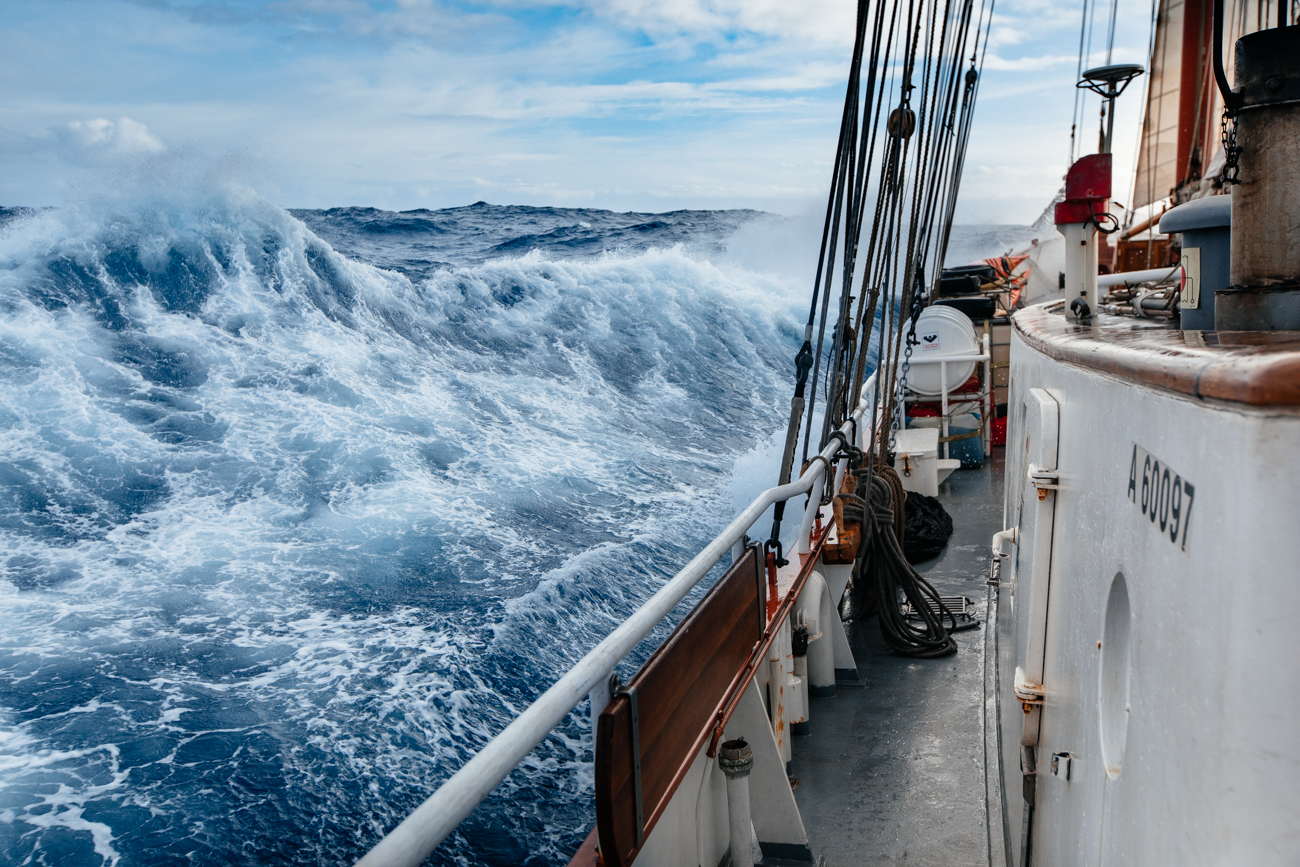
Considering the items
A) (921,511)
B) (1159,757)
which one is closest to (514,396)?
(921,511)

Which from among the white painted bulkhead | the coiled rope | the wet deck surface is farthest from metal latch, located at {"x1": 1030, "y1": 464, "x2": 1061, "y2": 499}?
the coiled rope

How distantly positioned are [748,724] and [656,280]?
686 inches

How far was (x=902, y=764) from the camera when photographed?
3.44 meters

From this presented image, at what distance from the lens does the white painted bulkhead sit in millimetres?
697

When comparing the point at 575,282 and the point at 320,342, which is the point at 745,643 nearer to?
the point at 320,342

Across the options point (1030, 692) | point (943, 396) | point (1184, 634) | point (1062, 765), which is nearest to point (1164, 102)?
point (943, 396)

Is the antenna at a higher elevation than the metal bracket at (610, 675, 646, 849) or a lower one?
higher

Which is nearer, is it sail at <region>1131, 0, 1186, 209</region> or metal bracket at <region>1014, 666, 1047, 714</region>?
metal bracket at <region>1014, 666, 1047, 714</region>

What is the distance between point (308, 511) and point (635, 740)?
813 cm

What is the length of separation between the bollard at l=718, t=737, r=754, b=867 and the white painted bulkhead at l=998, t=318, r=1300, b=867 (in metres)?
1.03

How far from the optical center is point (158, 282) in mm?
12773

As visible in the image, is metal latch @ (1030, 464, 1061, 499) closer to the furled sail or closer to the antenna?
the antenna

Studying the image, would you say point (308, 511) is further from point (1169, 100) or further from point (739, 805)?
point (1169, 100)

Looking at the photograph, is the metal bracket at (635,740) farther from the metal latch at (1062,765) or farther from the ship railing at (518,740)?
the metal latch at (1062,765)
